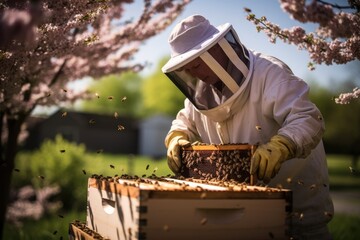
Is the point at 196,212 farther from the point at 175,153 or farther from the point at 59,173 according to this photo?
the point at 59,173

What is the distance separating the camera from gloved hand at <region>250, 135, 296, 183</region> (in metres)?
2.57

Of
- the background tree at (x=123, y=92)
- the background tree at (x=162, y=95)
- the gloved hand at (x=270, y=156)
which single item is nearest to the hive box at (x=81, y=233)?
the gloved hand at (x=270, y=156)

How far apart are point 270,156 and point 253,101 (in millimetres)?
691

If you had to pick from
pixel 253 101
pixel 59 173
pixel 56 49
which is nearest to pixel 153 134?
pixel 59 173

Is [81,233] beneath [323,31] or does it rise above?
beneath

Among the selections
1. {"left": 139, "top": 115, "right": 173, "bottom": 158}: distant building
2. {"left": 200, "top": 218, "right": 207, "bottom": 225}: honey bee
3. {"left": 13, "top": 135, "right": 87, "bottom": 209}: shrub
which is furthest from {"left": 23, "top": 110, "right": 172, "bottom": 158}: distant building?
{"left": 200, "top": 218, "right": 207, "bottom": 225}: honey bee

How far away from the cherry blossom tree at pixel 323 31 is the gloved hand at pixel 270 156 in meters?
0.75

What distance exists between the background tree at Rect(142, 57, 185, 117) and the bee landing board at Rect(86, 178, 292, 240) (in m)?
51.9

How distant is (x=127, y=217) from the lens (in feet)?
7.09

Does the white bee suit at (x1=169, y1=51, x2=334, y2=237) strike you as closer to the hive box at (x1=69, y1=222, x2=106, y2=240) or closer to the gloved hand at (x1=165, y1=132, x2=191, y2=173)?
the gloved hand at (x1=165, y1=132, x2=191, y2=173)

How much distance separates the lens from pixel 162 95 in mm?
55781

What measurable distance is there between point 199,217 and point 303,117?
1118mm

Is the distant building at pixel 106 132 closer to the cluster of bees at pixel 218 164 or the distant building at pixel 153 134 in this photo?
the distant building at pixel 153 134

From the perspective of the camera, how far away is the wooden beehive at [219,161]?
2.68 metres
